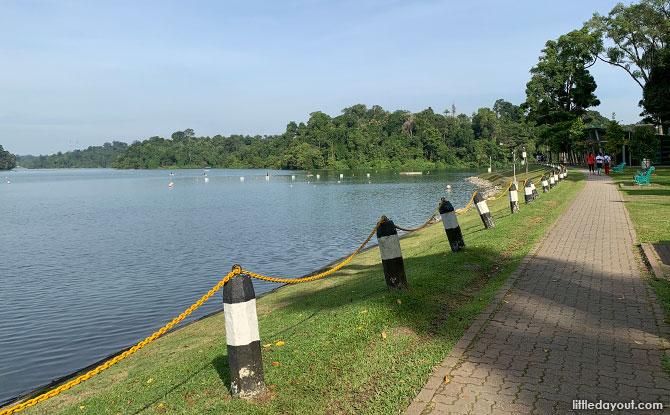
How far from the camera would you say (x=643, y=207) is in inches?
696

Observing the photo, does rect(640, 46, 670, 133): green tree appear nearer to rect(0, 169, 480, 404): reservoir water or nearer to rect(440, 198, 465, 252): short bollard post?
rect(0, 169, 480, 404): reservoir water

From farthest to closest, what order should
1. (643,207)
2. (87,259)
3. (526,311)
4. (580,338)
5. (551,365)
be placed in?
(87,259), (643,207), (526,311), (580,338), (551,365)

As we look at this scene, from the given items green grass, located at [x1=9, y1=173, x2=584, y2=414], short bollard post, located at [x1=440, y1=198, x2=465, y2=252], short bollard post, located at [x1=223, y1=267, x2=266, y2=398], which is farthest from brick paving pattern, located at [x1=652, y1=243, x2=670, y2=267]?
short bollard post, located at [x1=223, y1=267, x2=266, y2=398]

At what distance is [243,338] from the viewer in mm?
4855

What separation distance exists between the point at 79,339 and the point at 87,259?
12169mm

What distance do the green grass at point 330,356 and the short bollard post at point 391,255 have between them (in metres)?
0.24

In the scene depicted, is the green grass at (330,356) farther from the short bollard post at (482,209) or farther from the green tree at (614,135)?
the green tree at (614,135)

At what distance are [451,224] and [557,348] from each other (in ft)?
18.0

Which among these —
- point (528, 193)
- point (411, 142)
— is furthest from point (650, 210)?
point (411, 142)

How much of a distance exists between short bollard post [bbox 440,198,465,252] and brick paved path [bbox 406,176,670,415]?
177 centimetres

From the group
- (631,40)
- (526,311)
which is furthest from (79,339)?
(631,40)

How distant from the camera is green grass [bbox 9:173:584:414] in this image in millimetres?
4844

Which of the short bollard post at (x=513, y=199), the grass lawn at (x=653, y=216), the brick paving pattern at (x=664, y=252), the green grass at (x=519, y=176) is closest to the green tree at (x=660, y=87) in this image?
the green grass at (x=519, y=176)

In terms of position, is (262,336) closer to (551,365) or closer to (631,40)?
(551,365)
